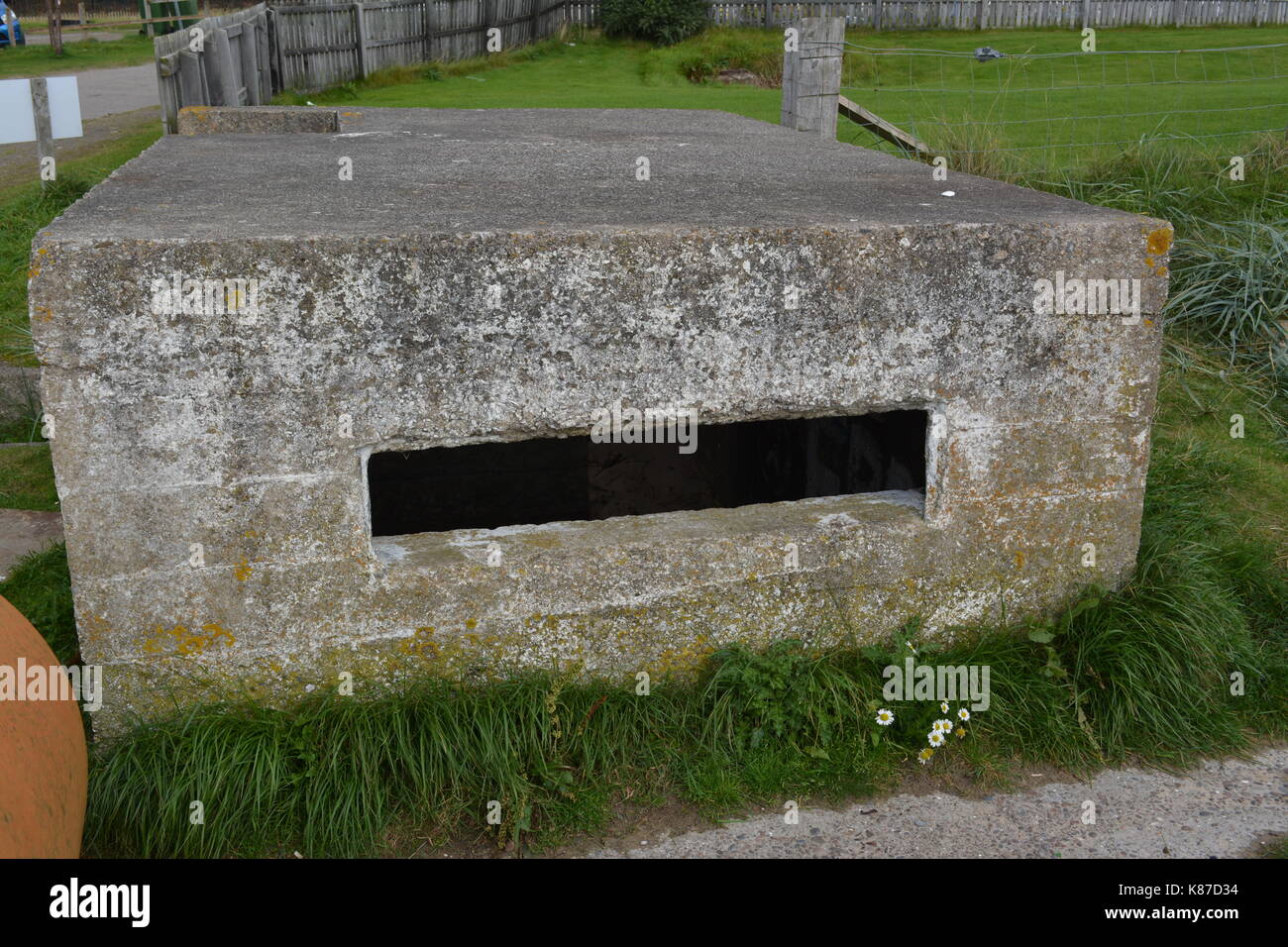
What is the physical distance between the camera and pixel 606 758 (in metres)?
3.17

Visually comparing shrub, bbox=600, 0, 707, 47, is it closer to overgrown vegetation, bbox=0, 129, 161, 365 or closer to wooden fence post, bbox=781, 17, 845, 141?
overgrown vegetation, bbox=0, 129, 161, 365

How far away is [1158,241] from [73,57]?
25.5 metres

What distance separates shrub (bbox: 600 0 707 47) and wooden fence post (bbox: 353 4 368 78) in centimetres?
624

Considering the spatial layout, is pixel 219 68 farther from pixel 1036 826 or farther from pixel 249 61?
pixel 1036 826

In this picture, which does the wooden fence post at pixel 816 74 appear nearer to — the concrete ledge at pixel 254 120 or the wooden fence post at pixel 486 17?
the concrete ledge at pixel 254 120

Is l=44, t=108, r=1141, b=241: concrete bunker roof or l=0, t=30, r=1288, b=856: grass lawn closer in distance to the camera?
l=0, t=30, r=1288, b=856: grass lawn

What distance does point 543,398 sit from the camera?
3039mm

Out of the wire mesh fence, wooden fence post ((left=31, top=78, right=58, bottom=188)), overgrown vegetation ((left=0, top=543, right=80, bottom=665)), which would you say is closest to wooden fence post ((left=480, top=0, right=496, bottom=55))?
the wire mesh fence

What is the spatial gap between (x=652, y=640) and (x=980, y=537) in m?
1.04

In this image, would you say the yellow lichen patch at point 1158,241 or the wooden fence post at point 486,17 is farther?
the wooden fence post at point 486,17

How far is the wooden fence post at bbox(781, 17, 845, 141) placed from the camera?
251 inches

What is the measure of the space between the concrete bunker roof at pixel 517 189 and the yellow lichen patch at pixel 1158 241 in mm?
91

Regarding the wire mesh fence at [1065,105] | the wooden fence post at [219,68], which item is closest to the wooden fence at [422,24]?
the wooden fence post at [219,68]

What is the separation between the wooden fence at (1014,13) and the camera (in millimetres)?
23281
